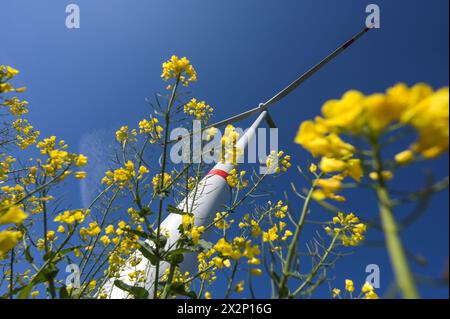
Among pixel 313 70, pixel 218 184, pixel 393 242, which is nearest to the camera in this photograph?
pixel 393 242

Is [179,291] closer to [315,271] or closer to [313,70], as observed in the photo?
[315,271]

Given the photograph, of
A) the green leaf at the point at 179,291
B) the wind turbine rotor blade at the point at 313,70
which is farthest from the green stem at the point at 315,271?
the wind turbine rotor blade at the point at 313,70

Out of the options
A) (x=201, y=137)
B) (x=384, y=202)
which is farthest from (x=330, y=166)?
(x=201, y=137)

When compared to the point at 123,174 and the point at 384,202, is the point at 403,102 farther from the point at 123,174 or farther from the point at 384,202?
the point at 123,174

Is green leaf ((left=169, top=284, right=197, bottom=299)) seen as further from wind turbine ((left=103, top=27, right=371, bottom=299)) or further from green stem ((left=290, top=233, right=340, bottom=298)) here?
wind turbine ((left=103, top=27, right=371, bottom=299))

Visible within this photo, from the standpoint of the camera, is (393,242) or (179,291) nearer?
(393,242)

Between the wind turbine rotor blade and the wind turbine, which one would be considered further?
the wind turbine rotor blade

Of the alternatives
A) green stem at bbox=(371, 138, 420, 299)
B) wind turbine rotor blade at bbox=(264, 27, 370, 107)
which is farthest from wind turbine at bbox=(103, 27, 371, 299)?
green stem at bbox=(371, 138, 420, 299)

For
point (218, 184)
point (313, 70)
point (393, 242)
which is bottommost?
point (393, 242)

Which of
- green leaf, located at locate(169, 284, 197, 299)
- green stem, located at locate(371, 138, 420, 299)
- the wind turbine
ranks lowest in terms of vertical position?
green leaf, located at locate(169, 284, 197, 299)

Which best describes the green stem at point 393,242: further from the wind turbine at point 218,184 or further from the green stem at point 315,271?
the wind turbine at point 218,184

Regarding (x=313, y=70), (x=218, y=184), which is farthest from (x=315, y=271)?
(x=313, y=70)

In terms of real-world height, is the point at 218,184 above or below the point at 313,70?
below
